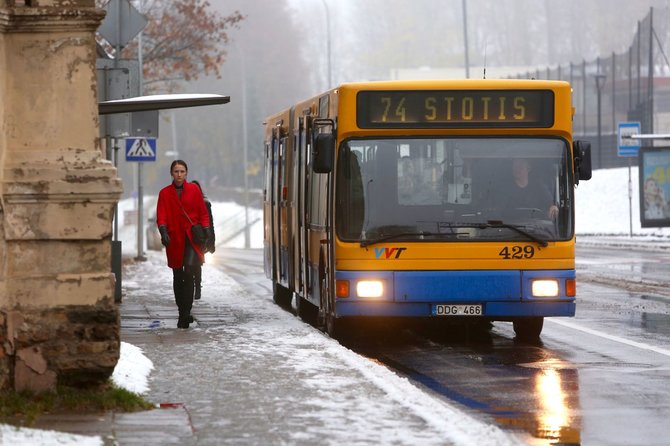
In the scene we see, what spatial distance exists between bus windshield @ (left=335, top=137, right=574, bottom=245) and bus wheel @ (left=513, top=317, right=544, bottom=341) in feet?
4.10

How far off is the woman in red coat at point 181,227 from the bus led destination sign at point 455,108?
2.27m

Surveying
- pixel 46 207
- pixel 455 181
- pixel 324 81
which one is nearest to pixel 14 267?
pixel 46 207

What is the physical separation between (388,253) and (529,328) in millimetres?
1997

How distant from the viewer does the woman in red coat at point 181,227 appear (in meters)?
17.5

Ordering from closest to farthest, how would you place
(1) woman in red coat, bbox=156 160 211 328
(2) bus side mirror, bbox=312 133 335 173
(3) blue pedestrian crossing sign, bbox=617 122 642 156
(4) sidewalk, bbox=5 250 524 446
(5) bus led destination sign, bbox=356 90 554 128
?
(4) sidewalk, bbox=5 250 524 446, (2) bus side mirror, bbox=312 133 335 173, (5) bus led destination sign, bbox=356 90 554 128, (1) woman in red coat, bbox=156 160 211 328, (3) blue pedestrian crossing sign, bbox=617 122 642 156

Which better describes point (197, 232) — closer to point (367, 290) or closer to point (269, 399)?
point (367, 290)

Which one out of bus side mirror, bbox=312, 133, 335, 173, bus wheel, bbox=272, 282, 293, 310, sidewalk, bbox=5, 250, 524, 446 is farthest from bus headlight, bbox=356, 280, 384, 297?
bus wheel, bbox=272, 282, 293, 310

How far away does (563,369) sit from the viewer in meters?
13.9

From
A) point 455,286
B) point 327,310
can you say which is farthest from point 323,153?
point 327,310

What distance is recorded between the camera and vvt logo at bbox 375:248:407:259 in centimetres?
1603

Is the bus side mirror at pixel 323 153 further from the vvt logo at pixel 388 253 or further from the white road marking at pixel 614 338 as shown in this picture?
the white road marking at pixel 614 338

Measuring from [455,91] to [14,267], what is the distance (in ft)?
22.8

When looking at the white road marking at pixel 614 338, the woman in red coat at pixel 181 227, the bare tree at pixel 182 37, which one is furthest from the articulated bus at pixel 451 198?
the bare tree at pixel 182 37

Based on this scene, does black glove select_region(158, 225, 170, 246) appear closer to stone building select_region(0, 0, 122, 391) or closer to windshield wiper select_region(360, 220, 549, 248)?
windshield wiper select_region(360, 220, 549, 248)
